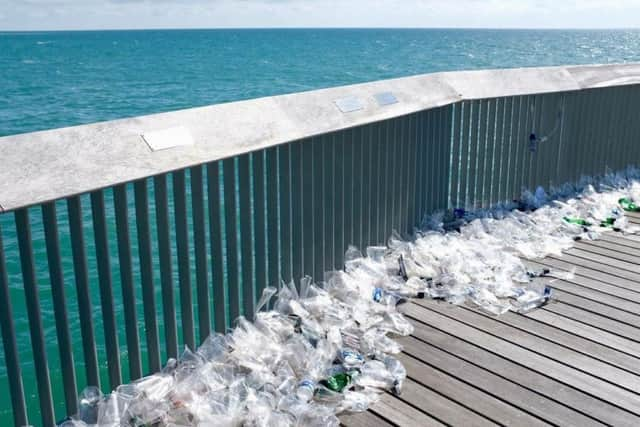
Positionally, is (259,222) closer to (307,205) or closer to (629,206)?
(307,205)

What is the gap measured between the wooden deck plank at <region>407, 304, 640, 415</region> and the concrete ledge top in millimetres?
1193

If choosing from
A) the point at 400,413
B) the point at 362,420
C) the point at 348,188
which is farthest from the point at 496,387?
the point at 348,188

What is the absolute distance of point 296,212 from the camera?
3.73 metres

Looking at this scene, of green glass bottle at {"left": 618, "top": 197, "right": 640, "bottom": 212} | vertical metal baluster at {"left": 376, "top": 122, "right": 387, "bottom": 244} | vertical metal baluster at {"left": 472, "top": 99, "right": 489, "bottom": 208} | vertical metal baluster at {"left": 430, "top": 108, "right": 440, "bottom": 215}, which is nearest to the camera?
vertical metal baluster at {"left": 376, "top": 122, "right": 387, "bottom": 244}

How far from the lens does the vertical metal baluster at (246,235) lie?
3396 millimetres

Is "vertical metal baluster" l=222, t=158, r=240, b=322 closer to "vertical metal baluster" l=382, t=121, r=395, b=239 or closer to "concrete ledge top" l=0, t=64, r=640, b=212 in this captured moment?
"concrete ledge top" l=0, t=64, r=640, b=212

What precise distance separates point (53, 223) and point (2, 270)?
0.26m

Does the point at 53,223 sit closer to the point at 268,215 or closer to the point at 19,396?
the point at 19,396

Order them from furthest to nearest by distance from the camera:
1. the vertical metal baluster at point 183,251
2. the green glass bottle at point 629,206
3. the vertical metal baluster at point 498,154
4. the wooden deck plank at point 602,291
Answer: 1. the green glass bottle at point 629,206
2. the vertical metal baluster at point 498,154
3. the wooden deck plank at point 602,291
4. the vertical metal baluster at point 183,251

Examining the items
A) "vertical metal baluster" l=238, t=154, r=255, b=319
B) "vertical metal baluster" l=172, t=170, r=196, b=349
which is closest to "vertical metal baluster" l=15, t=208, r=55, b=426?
"vertical metal baluster" l=172, t=170, r=196, b=349

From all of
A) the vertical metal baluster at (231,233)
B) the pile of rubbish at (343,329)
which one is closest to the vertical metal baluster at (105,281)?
the pile of rubbish at (343,329)

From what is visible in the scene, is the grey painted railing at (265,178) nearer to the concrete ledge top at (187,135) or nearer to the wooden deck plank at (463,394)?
the concrete ledge top at (187,135)

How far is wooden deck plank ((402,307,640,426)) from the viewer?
2959 mm

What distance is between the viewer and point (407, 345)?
3.53 metres
